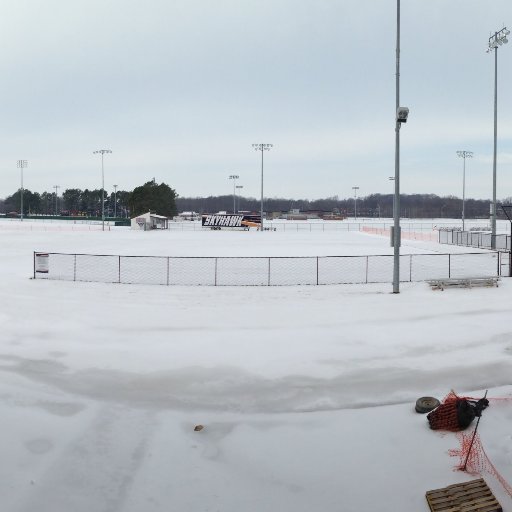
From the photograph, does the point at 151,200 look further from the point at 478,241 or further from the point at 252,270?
the point at 252,270

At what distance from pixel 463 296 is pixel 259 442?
49.5 feet

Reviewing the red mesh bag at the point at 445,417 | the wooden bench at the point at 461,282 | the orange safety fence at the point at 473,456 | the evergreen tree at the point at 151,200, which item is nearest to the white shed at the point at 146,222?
the evergreen tree at the point at 151,200

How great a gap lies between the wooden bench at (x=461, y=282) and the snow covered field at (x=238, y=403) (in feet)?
14.1

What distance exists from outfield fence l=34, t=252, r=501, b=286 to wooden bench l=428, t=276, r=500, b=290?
1.92 metres

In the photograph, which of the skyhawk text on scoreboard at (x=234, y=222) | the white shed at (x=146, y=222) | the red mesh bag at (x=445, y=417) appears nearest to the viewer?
the red mesh bag at (x=445, y=417)

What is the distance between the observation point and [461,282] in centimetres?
2261

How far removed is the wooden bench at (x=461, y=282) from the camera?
2227cm

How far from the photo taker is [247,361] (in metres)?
11.7

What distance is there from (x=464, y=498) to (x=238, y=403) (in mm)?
4183

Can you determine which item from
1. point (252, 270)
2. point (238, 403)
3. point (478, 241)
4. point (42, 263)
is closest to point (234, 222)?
point (478, 241)

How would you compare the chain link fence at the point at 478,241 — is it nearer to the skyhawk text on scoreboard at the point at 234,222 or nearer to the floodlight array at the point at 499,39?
the floodlight array at the point at 499,39

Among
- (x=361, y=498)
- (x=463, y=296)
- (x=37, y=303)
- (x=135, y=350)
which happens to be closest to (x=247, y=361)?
(x=135, y=350)

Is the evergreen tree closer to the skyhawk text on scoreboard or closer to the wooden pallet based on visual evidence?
the skyhawk text on scoreboard

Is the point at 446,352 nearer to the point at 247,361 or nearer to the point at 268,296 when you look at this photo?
the point at 247,361
